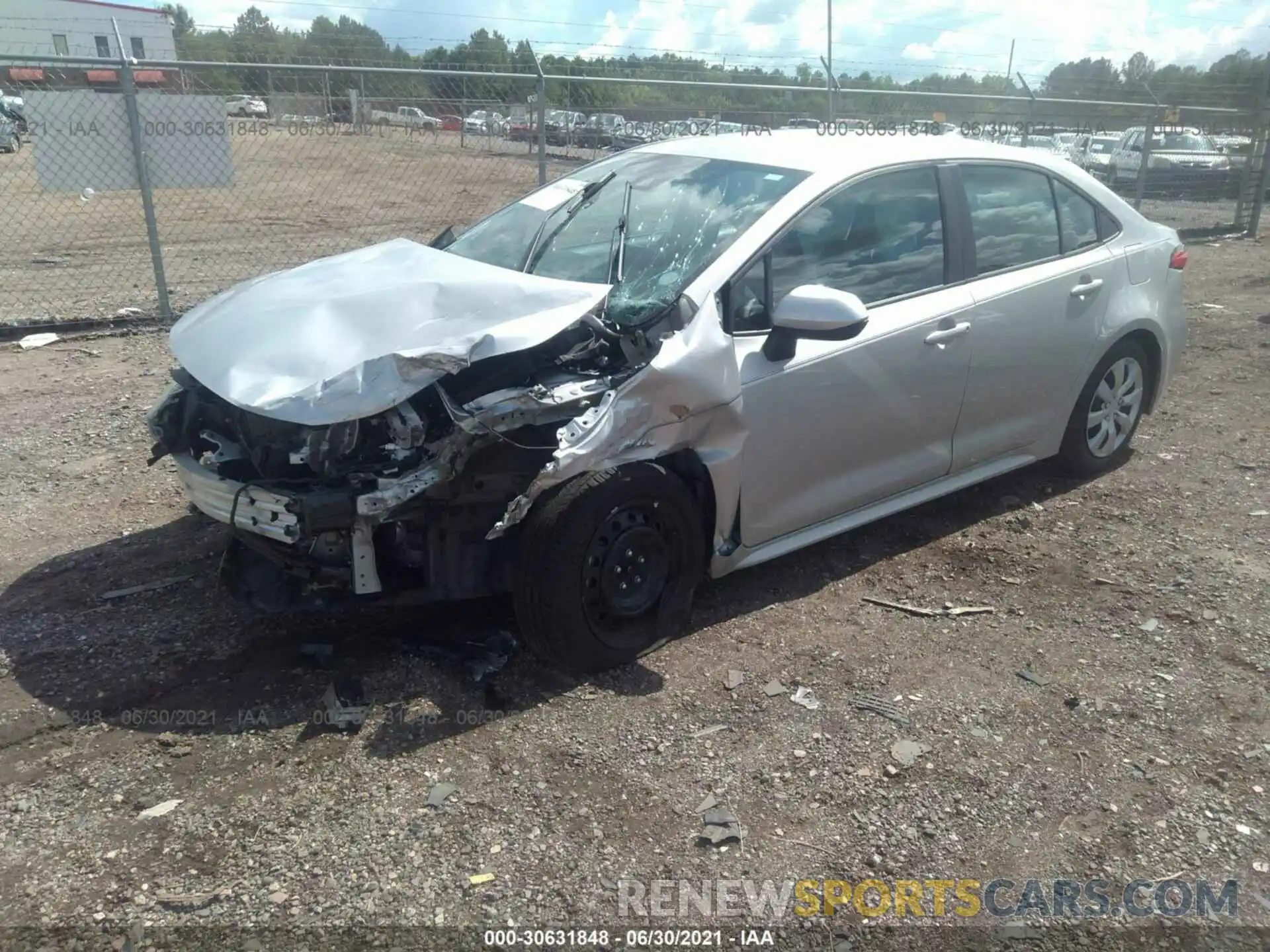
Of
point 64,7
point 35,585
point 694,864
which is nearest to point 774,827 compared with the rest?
point 694,864

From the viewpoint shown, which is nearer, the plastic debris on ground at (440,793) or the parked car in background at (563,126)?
the plastic debris on ground at (440,793)

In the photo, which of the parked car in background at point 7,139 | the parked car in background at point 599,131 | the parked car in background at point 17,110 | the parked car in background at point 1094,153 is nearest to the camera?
the parked car in background at point 17,110

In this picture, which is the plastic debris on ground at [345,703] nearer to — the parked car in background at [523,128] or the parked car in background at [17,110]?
the parked car in background at [17,110]

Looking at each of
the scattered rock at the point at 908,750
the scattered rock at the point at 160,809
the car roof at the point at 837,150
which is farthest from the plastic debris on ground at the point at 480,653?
the car roof at the point at 837,150

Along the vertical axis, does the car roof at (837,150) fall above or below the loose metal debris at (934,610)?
above

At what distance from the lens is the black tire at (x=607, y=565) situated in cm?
336

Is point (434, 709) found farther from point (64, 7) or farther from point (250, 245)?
point (64, 7)

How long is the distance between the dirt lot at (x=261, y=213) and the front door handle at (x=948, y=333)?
687cm

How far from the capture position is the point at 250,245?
12.9m

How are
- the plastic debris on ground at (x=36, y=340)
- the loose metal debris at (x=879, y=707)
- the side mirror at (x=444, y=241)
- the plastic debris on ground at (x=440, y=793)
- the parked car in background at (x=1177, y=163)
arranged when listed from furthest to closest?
the parked car in background at (x=1177, y=163) → the plastic debris on ground at (x=36, y=340) → the side mirror at (x=444, y=241) → the loose metal debris at (x=879, y=707) → the plastic debris on ground at (x=440, y=793)

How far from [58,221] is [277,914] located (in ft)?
49.8

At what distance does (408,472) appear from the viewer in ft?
10.5

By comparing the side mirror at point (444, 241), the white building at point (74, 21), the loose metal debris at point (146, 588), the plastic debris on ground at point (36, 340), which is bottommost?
the loose metal debris at point (146, 588)

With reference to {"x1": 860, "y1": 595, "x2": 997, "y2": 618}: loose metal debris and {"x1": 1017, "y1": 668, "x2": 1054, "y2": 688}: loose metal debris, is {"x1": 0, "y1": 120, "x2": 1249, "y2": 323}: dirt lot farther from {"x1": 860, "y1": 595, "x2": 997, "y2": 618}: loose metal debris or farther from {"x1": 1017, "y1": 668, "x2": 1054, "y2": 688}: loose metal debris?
{"x1": 1017, "y1": 668, "x2": 1054, "y2": 688}: loose metal debris
